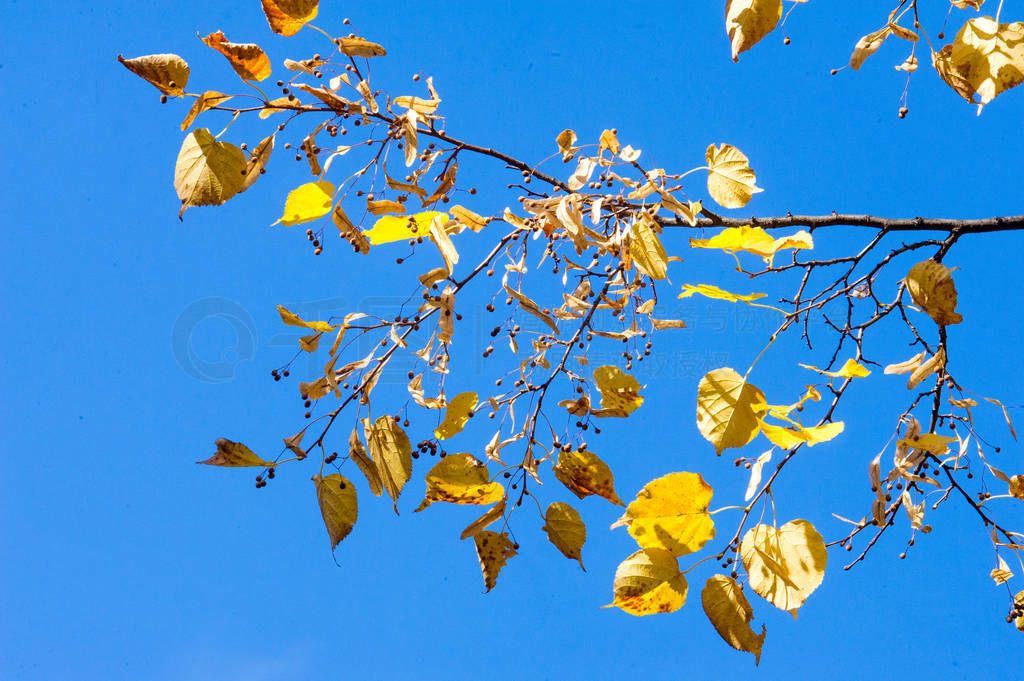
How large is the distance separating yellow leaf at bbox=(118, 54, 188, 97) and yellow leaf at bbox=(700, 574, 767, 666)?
865 millimetres

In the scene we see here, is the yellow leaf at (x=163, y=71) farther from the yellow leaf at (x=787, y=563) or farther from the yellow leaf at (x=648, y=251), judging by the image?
the yellow leaf at (x=787, y=563)

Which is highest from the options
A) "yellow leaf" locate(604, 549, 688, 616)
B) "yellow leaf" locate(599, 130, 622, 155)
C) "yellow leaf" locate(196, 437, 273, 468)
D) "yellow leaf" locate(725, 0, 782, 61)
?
"yellow leaf" locate(725, 0, 782, 61)

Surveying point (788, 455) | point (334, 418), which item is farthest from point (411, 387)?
point (788, 455)

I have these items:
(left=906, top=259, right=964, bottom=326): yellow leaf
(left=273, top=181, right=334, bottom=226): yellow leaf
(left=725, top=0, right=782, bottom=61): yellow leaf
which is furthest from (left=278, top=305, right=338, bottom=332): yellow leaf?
(left=906, top=259, right=964, bottom=326): yellow leaf

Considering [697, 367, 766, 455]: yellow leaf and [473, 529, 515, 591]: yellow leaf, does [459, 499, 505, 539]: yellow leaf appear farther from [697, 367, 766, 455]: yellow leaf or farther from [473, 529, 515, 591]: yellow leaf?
[697, 367, 766, 455]: yellow leaf

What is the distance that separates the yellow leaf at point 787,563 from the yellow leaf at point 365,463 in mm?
461

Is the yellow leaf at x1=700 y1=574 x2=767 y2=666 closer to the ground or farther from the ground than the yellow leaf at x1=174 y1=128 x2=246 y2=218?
closer to the ground

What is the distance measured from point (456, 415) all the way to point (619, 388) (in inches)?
8.3

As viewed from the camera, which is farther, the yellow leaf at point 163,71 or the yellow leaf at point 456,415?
the yellow leaf at point 456,415

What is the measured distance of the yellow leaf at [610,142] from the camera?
930 mm

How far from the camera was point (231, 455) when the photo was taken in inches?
35.3

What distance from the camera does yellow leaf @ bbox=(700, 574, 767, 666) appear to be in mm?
951

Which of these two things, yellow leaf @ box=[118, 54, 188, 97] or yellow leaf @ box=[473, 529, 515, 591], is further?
yellow leaf @ box=[473, 529, 515, 591]

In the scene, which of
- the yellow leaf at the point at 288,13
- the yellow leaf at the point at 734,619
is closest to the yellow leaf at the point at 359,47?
the yellow leaf at the point at 288,13
